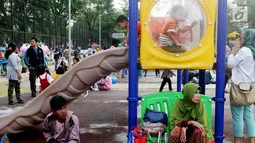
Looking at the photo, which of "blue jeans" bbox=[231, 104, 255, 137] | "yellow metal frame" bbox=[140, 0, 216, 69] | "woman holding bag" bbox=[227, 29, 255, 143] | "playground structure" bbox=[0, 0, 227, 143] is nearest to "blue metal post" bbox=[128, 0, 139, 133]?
"playground structure" bbox=[0, 0, 227, 143]

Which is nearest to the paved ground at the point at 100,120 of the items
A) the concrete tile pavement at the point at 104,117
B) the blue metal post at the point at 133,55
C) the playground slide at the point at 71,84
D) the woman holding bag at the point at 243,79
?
the concrete tile pavement at the point at 104,117

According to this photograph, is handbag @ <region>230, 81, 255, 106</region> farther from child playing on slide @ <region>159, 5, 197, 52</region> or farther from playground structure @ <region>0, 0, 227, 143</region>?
child playing on slide @ <region>159, 5, 197, 52</region>

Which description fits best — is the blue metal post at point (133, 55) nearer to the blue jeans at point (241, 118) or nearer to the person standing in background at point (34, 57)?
the blue jeans at point (241, 118)

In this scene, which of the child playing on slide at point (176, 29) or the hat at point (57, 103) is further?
the child playing on slide at point (176, 29)

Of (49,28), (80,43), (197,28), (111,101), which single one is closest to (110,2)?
(80,43)

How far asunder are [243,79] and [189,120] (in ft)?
4.02

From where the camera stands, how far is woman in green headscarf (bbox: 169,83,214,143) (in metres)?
3.95

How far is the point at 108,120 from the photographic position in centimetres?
736

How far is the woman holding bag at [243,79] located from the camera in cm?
459

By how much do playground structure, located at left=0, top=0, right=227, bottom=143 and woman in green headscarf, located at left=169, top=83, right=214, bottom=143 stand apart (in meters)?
0.62

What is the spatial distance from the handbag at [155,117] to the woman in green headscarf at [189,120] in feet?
0.97

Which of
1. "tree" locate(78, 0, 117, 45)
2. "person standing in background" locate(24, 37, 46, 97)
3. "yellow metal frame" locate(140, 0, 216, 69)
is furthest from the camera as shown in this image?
"tree" locate(78, 0, 117, 45)

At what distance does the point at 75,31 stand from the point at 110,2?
27.8 metres

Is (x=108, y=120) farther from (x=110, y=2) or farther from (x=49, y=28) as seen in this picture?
(x=110, y=2)
